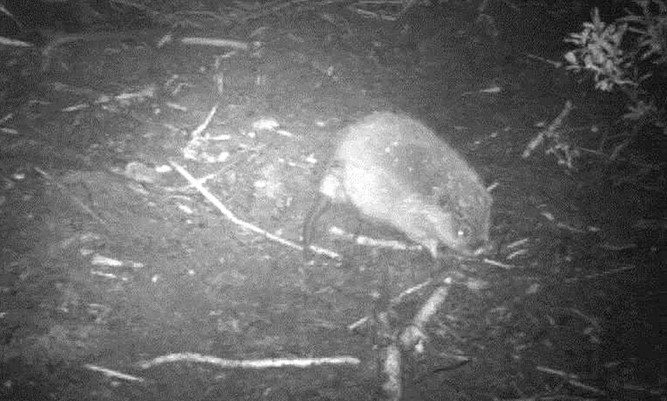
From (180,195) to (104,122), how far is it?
36.6 inches

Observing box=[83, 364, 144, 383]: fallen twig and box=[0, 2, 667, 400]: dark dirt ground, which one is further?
box=[0, 2, 667, 400]: dark dirt ground

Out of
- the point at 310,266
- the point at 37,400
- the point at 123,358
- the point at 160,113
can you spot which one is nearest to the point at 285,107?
the point at 160,113

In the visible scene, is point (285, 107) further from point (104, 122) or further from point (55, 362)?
point (55, 362)

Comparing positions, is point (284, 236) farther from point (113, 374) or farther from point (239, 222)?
point (113, 374)

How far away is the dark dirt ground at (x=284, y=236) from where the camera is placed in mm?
2689

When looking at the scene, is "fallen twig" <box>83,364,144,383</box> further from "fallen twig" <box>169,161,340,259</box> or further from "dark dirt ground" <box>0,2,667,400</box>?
"fallen twig" <box>169,161,340,259</box>

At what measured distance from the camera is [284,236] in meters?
3.40

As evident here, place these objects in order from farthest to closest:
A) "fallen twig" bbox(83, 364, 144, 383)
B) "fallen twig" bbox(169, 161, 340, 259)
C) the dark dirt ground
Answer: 1. "fallen twig" bbox(169, 161, 340, 259)
2. the dark dirt ground
3. "fallen twig" bbox(83, 364, 144, 383)

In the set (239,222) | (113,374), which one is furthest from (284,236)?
(113,374)

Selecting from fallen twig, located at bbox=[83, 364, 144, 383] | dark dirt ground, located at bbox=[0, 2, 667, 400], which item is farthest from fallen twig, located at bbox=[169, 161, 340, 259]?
fallen twig, located at bbox=[83, 364, 144, 383]

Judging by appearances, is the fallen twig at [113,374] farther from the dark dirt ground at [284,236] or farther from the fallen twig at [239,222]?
the fallen twig at [239,222]

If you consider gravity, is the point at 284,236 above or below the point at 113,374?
above

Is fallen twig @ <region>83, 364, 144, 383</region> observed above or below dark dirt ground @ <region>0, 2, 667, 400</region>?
below

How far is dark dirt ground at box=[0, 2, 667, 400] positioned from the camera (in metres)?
2.69
